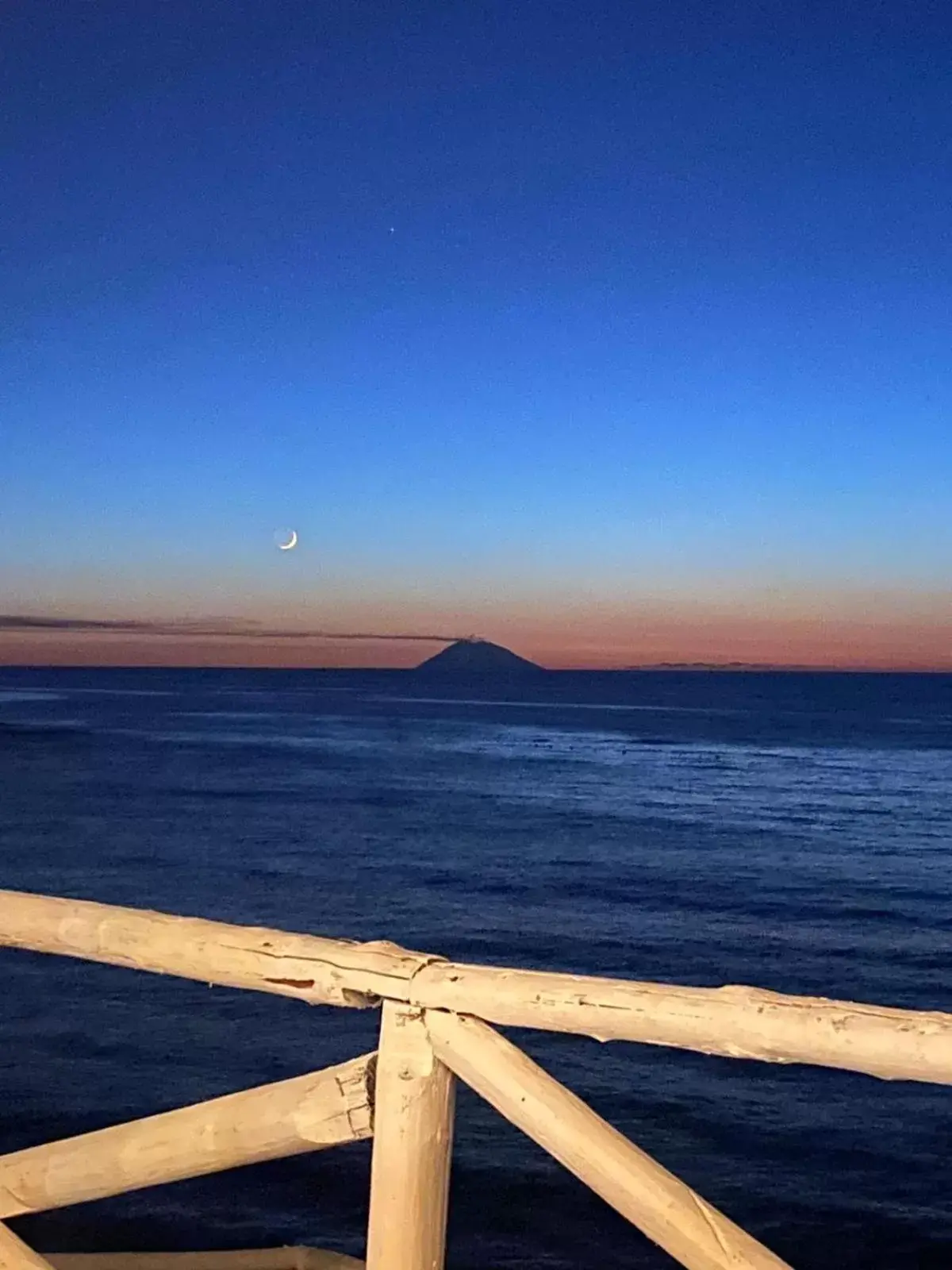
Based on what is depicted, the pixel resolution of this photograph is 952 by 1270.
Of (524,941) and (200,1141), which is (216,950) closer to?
(200,1141)

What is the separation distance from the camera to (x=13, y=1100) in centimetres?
1051

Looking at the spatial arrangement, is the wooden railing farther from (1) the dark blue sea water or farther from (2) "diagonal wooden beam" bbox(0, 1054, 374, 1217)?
(1) the dark blue sea water

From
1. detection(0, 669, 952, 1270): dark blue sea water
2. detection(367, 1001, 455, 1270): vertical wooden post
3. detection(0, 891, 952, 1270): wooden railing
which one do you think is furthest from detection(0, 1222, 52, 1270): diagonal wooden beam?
detection(0, 669, 952, 1270): dark blue sea water

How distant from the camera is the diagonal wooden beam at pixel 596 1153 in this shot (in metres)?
2.12

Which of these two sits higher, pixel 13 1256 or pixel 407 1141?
pixel 407 1141

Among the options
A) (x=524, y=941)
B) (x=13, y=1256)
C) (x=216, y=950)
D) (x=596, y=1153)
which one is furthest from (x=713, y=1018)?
(x=524, y=941)

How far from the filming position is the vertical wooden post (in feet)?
7.35

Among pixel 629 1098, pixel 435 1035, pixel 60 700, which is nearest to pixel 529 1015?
pixel 435 1035

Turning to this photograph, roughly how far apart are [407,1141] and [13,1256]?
0.96 meters

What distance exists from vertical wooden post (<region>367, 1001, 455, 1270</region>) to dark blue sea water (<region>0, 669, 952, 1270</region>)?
6061 mm

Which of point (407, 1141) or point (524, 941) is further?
point (524, 941)

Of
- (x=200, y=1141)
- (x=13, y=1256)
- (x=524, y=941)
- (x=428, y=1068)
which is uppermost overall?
(x=428, y=1068)

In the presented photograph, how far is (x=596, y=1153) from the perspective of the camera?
7.13 ft

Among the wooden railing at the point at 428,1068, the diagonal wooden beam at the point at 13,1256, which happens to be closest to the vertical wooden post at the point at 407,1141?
the wooden railing at the point at 428,1068
